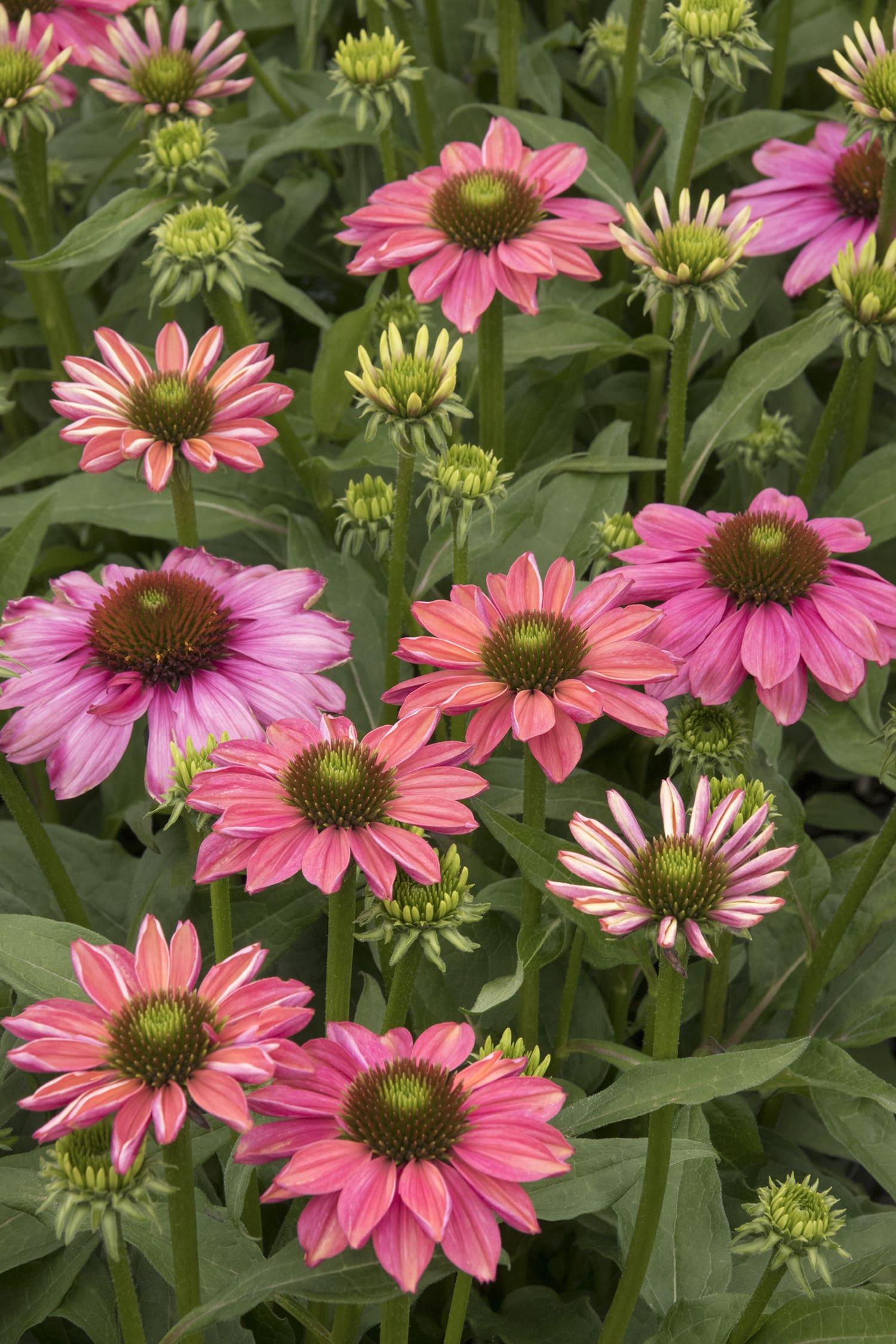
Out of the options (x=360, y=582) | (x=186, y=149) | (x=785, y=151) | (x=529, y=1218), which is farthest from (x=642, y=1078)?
(x=785, y=151)

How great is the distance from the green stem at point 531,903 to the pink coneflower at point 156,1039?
267 millimetres

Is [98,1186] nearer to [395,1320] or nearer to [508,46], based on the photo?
[395,1320]

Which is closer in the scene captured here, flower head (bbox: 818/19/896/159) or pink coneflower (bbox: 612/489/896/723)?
pink coneflower (bbox: 612/489/896/723)

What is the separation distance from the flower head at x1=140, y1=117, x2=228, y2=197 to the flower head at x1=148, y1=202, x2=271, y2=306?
18 cm

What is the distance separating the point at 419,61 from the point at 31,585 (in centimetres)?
93

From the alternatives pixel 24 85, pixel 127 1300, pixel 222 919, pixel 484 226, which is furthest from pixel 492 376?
pixel 127 1300

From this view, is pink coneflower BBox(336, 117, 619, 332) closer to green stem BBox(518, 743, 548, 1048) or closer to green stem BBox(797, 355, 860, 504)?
green stem BBox(797, 355, 860, 504)

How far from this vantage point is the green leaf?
89cm

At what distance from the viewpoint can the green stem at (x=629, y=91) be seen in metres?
1.63

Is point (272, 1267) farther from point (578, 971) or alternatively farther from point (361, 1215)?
point (578, 971)

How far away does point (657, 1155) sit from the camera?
85cm

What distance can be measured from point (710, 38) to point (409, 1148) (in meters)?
1.10

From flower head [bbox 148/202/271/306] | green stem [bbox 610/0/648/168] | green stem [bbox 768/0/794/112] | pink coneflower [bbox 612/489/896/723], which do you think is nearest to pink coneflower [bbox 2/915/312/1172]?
pink coneflower [bbox 612/489/896/723]

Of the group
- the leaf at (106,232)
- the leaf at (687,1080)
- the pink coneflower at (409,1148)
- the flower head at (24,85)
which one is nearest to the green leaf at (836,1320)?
the leaf at (687,1080)
